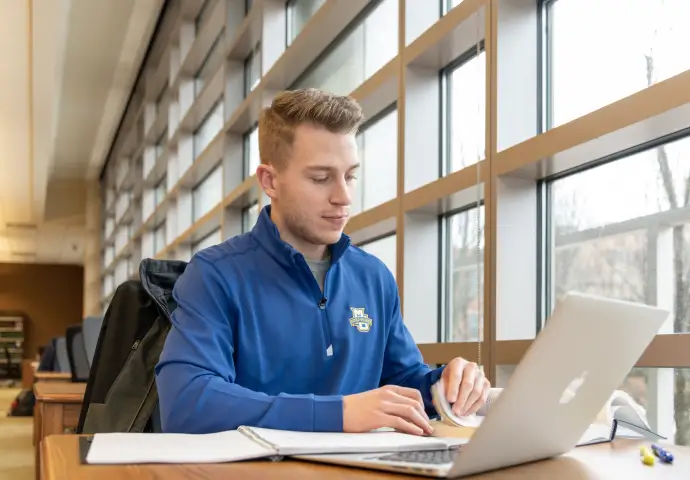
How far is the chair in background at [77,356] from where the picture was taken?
15.8ft

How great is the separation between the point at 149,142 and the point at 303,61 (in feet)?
16.8

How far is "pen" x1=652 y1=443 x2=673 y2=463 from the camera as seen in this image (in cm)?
97

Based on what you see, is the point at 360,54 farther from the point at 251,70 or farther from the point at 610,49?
the point at 251,70

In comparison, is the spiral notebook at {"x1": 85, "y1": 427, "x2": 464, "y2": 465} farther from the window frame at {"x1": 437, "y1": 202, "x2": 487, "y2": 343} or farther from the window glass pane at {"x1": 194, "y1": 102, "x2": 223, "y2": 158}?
the window glass pane at {"x1": 194, "y1": 102, "x2": 223, "y2": 158}

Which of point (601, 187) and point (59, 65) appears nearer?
point (601, 187)

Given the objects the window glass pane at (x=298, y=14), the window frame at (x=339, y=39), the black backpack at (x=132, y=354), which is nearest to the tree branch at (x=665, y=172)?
the black backpack at (x=132, y=354)

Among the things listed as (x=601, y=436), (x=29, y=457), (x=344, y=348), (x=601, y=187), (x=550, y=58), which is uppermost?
(x=550, y=58)

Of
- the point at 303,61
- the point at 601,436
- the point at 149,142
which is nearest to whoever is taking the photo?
Result: the point at 601,436

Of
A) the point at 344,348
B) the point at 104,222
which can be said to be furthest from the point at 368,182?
the point at 104,222

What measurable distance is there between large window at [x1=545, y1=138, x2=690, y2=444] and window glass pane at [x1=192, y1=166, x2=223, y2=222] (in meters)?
4.25

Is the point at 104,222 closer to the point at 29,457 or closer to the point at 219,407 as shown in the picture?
the point at 29,457

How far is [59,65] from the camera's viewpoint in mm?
7496

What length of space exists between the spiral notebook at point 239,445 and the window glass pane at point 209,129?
18.3ft

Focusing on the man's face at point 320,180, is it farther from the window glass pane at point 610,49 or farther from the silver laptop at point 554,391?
the window glass pane at point 610,49
